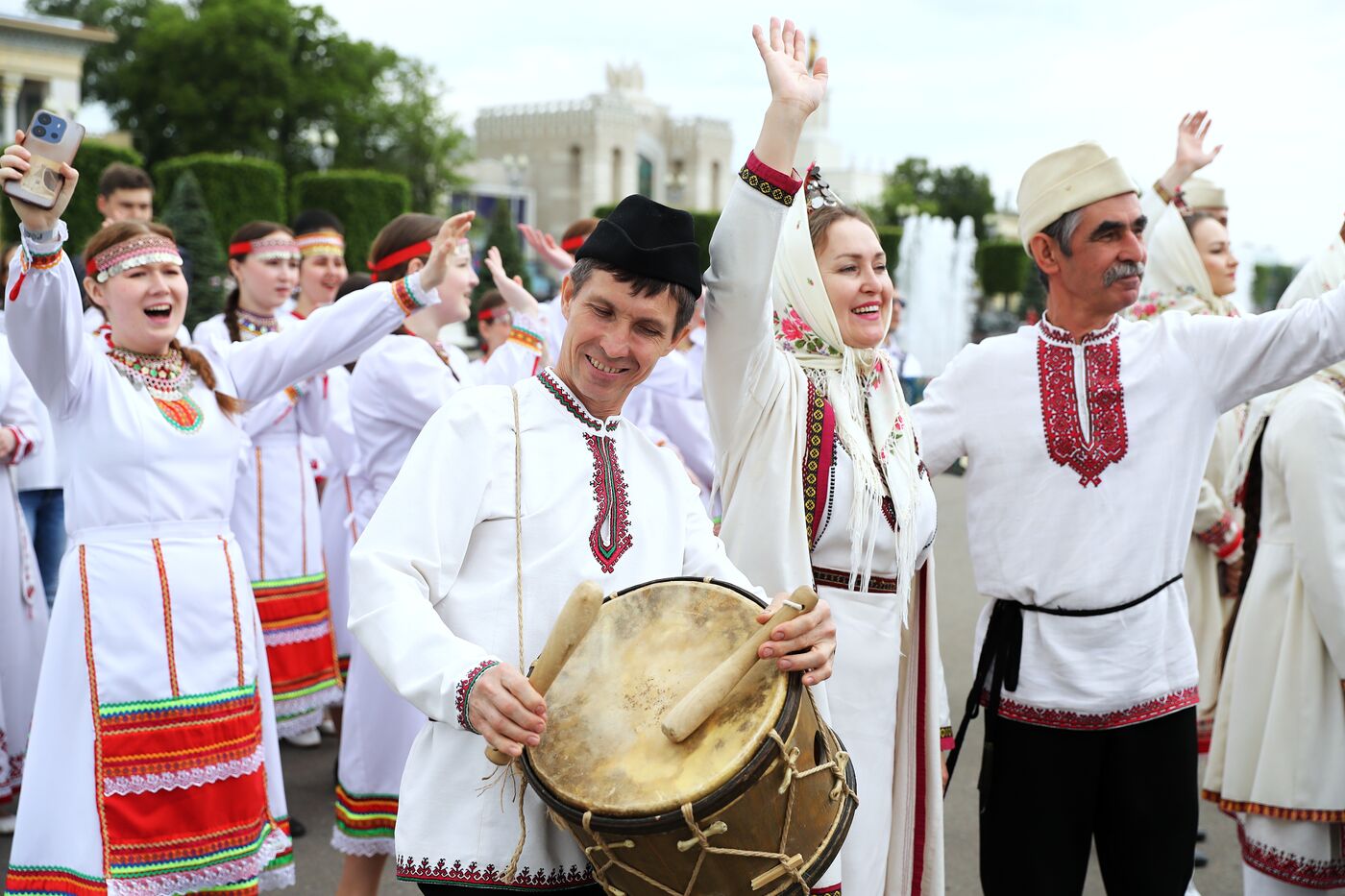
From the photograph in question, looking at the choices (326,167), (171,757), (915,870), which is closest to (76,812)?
(171,757)

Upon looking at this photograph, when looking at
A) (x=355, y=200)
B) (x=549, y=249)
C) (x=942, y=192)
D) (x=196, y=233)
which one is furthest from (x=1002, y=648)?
(x=942, y=192)

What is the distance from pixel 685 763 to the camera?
6.58 feet

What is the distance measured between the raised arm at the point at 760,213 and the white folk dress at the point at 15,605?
3355 mm

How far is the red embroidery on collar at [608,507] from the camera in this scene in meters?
2.29

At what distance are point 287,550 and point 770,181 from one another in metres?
3.60

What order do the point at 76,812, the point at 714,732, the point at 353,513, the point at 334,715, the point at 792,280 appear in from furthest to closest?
the point at 334,715
the point at 353,513
the point at 76,812
the point at 792,280
the point at 714,732

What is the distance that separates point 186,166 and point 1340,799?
2694 cm

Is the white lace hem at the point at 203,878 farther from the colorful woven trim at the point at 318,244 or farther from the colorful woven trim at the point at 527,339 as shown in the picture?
the colorful woven trim at the point at 318,244

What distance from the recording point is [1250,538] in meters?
4.28

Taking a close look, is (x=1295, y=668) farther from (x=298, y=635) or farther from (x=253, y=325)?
(x=253, y=325)

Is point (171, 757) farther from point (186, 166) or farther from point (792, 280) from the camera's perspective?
point (186, 166)

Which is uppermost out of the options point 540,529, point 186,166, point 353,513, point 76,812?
point 186,166

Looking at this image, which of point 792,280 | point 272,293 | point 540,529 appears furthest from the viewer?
point 272,293

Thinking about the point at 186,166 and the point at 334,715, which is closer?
the point at 334,715
